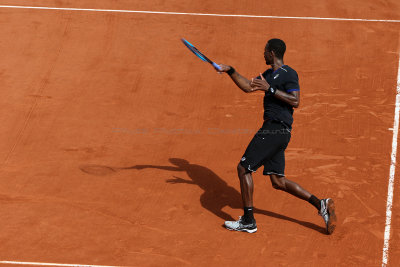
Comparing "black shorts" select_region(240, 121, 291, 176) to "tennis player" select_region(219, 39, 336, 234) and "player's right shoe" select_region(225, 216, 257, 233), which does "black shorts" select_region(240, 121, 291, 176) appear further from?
"player's right shoe" select_region(225, 216, 257, 233)

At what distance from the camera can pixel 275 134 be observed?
9.83 meters

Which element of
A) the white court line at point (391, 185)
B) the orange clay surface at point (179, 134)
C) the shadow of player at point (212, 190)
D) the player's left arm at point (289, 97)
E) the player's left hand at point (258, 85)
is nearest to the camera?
A: the player's left hand at point (258, 85)

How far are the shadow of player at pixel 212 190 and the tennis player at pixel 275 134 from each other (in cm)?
58

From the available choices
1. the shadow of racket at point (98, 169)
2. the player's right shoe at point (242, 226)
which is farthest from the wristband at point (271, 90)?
the shadow of racket at point (98, 169)

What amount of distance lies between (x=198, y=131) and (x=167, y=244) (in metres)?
3.29

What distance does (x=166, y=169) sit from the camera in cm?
1185

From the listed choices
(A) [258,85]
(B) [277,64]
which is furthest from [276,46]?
(A) [258,85]

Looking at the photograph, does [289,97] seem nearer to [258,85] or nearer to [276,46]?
[258,85]

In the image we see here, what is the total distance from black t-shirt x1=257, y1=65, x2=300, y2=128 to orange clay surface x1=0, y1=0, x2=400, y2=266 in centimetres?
158

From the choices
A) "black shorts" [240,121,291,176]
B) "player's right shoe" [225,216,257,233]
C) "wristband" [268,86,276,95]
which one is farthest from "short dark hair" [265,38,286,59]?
"player's right shoe" [225,216,257,233]

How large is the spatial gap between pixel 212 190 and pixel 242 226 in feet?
4.18

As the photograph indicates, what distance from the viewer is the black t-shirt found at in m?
9.73

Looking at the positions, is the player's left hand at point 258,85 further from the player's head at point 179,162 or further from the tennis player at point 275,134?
the player's head at point 179,162

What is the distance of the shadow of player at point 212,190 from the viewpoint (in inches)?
421
